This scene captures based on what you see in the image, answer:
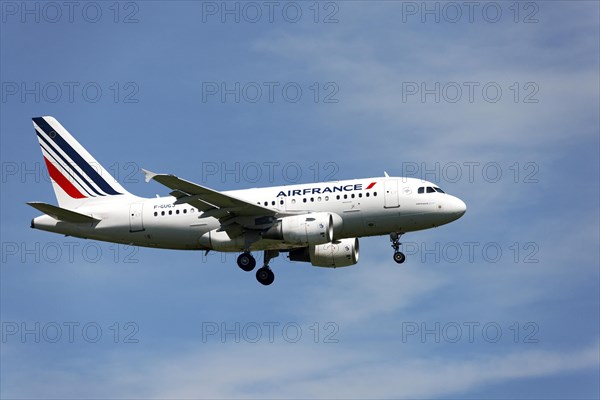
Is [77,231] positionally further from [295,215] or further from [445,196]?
[445,196]

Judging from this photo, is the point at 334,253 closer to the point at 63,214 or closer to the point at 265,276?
the point at 265,276

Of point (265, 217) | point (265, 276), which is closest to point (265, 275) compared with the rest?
point (265, 276)

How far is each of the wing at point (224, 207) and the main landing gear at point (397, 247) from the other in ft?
19.7

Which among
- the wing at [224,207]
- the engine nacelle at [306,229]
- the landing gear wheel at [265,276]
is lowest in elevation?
the landing gear wheel at [265,276]

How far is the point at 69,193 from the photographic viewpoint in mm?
68938

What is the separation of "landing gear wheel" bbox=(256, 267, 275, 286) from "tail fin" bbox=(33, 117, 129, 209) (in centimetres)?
895

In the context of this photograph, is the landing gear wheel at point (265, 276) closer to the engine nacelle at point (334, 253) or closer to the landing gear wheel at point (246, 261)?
the landing gear wheel at point (246, 261)

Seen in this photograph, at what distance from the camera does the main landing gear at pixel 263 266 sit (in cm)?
6456

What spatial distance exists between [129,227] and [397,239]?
13876mm

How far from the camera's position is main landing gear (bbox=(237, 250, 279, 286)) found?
64562 mm

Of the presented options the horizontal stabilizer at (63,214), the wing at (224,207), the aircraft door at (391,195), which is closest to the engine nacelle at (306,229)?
the wing at (224,207)

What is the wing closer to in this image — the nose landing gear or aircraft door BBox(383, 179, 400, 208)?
the nose landing gear

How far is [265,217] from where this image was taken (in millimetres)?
63531

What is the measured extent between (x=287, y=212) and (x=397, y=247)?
580 cm
